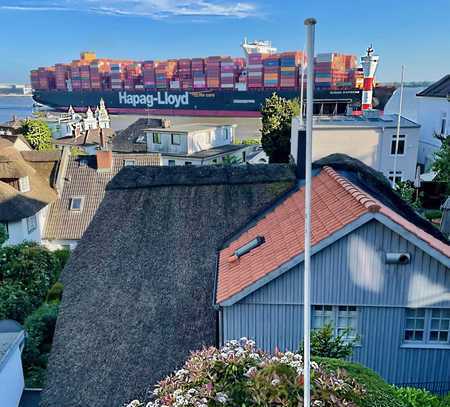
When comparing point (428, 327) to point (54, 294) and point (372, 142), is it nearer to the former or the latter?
point (54, 294)

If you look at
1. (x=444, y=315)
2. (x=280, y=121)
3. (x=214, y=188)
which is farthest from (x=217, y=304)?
(x=280, y=121)

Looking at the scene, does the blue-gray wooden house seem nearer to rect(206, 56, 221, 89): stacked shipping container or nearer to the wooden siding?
the wooden siding

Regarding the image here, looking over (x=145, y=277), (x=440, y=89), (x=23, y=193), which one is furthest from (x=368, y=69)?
(x=145, y=277)

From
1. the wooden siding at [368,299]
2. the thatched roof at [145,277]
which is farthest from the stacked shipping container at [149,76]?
the wooden siding at [368,299]

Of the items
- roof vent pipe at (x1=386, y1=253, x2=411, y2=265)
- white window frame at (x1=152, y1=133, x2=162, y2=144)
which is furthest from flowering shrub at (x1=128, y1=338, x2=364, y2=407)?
white window frame at (x1=152, y1=133, x2=162, y2=144)

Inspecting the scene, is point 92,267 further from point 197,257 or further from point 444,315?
point 444,315

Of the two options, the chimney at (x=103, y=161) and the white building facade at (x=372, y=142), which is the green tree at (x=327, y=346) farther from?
the chimney at (x=103, y=161)

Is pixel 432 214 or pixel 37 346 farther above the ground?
pixel 432 214
